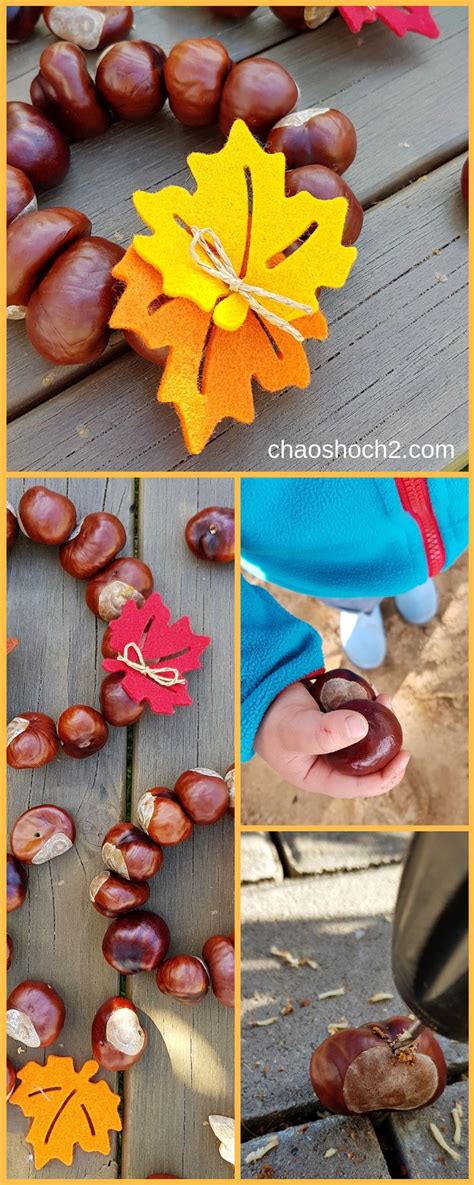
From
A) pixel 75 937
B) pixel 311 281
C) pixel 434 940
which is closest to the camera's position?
pixel 434 940

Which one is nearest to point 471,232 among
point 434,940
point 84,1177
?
point 434,940

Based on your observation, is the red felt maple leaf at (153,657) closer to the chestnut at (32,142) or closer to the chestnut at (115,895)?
the chestnut at (115,895)

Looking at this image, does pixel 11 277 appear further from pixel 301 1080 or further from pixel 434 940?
pixel 301 1080

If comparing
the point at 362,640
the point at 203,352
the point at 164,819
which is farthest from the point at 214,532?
the point at 362,640

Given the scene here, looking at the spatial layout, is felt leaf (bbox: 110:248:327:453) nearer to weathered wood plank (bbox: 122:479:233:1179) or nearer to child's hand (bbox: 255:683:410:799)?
weathered wood plank (bbox: 122:479:233:1179)

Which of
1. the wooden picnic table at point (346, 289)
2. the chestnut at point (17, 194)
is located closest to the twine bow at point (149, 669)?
the wooden picnic table at point (346, 289)

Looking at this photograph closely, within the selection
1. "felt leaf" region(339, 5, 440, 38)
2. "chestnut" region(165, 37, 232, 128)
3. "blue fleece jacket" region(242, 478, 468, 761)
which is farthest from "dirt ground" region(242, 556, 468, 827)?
"felt leaf" region(339, 5, 440, 38)

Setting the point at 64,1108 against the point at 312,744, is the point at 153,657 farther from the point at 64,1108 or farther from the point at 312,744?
the point at 64,1108
